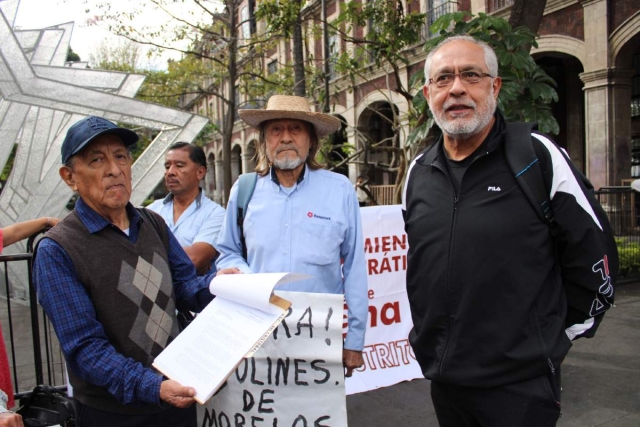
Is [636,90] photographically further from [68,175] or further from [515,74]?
[68,175]

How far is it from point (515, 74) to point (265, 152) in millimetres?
2586

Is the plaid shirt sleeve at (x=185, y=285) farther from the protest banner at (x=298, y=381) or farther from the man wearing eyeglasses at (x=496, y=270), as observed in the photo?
the man wearing eyeglasses at (x=496, y=270)

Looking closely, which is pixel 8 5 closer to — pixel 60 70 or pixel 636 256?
pixel 60 70

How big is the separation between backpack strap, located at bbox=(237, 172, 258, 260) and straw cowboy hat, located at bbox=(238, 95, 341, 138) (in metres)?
0.35

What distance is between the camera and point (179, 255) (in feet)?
7.60

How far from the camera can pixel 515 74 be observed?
4449 mm

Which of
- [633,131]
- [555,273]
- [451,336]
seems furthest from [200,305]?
[633,131]

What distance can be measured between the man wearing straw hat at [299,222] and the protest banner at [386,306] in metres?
1.73

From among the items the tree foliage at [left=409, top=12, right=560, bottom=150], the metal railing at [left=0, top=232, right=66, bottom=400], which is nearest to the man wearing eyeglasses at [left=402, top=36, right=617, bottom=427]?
the tree foliage at [left=409, top=12, right=560, bottom=150]

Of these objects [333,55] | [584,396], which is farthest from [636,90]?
[584,396]

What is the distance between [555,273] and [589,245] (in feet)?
0.58

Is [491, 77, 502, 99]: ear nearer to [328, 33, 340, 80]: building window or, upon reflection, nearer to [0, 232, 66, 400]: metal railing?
[0, 232, 66, 400]: metal railing

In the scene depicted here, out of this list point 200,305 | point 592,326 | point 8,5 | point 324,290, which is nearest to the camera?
point 592,326

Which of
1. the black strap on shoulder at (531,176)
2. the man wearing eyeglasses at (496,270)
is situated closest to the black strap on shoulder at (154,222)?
the man wearing eyeglasses at (496,270)
